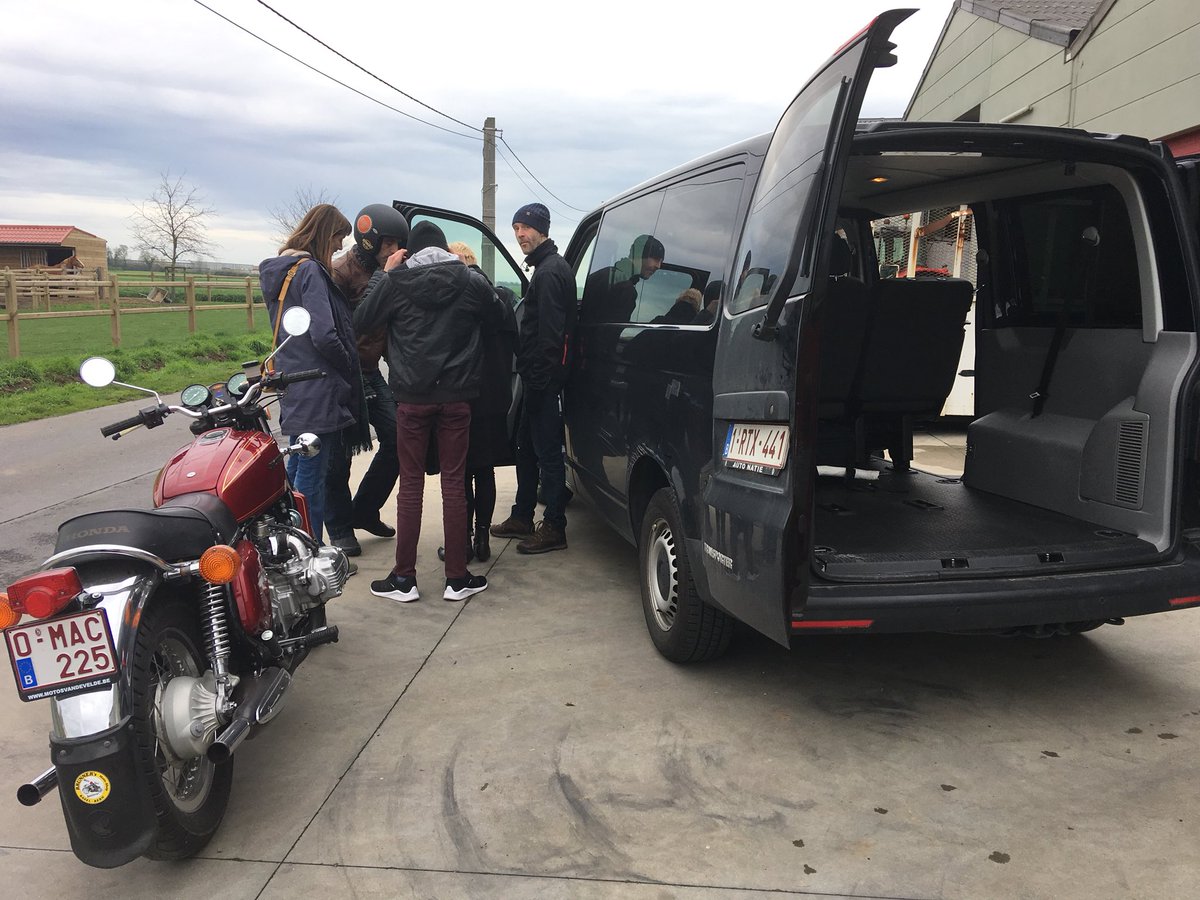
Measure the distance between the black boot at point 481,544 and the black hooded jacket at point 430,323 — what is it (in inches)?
42.6

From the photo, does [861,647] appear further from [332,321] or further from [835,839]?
[332,321]

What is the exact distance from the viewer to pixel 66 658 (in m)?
2.28

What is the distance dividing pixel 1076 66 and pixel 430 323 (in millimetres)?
8737

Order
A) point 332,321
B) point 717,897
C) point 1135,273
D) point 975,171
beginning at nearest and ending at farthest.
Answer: point 717,897 → point 1135,273 → point 975,171 → point 332,321

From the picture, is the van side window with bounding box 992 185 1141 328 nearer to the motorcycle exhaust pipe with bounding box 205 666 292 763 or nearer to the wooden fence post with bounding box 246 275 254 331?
the motorcycle exhaust pipe with bounding box 205 666 292 763

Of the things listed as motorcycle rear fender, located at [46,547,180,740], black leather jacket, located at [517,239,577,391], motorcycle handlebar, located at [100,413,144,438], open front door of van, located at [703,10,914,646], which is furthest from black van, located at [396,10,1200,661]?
motorcycle handlebar, located at [100,413,144,438]

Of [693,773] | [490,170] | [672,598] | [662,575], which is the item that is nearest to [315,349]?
[662,575]

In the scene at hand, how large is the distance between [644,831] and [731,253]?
6.47 ft

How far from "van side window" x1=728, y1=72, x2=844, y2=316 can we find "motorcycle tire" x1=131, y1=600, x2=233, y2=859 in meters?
2.03

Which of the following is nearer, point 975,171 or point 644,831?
point 644,831

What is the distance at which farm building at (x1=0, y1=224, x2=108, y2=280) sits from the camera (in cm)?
4928

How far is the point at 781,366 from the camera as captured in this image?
2.76 metres

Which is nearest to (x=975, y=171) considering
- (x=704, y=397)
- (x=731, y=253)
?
(x=731, y=253)

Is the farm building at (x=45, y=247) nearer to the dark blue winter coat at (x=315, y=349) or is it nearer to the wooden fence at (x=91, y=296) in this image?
the wooden fence at (x=91, y=296)
